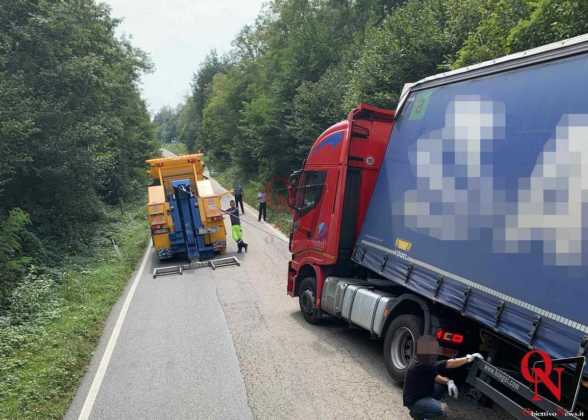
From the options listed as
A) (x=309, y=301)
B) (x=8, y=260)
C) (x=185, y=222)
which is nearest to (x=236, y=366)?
(x=309, y=301)

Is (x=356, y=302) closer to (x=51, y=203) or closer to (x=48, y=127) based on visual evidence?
(x=48, y=127)

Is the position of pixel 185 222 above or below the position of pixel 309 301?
above

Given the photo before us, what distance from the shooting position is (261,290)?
10281 millimetres

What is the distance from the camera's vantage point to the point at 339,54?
89.5ft

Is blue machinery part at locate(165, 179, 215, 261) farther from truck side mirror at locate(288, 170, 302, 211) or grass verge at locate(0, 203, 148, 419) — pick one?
truck side mirror at locate(288, 170, 302, 211)

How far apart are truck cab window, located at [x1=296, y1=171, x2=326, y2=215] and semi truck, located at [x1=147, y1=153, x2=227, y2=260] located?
248 inches

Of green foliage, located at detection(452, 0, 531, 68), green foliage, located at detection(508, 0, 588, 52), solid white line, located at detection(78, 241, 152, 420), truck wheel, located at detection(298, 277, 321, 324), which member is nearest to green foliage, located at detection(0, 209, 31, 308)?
solid white line, located at detection(78, 241, 152, 420)

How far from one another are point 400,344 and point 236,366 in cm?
218

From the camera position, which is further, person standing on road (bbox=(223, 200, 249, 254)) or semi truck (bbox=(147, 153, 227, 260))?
person standing on road (bbox=(223, 200, 249, 254))

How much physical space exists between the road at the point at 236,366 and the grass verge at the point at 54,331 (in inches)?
9.3

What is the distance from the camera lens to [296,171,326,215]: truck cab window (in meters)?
7.54

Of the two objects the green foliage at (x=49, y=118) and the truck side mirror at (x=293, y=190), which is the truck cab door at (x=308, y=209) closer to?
the truck side mirror at (x=293, y=190)

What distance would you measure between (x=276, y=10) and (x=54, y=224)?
30.5m

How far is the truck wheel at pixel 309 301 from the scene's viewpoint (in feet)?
25.5
